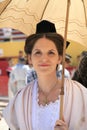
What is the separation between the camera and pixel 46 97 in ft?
7.86

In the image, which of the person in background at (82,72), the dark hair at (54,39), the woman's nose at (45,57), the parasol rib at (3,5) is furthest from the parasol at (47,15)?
the person in background at (82,72)

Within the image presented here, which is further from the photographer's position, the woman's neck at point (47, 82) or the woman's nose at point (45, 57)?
the woman's neck at point (47, 82)

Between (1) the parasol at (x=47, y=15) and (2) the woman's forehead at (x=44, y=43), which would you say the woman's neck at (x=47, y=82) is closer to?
(2) the woman's forehead at (x=44, y=43)

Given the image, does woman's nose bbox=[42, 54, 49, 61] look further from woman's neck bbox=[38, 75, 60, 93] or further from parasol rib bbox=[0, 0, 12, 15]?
parasol rib bbox=[0, 0, 12, 15]

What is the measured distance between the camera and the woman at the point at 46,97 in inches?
88.7

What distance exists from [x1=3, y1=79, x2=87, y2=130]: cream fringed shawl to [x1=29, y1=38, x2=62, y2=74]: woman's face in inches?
6.4

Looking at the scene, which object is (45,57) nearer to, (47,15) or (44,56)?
(44,56)

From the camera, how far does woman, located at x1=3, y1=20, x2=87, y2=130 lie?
225cm

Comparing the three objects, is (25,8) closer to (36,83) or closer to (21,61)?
(36,83)

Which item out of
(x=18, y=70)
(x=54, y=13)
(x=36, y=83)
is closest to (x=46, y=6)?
(x=54, y=13)

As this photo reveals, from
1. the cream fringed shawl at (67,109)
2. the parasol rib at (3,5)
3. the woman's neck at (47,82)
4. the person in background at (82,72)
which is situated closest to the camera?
the cream fringed shawl at (67,109)

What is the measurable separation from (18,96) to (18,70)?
4606 millimetres

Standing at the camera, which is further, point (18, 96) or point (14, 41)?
point (14, 41)

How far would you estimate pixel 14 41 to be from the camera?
1619 cm
